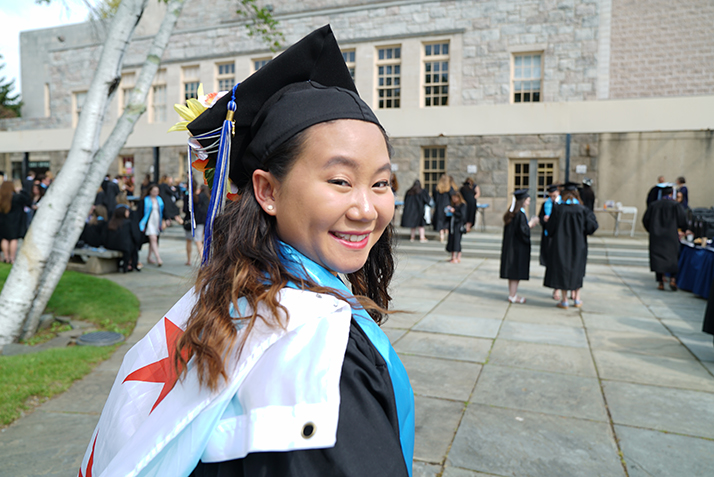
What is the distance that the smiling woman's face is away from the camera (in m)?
1.18

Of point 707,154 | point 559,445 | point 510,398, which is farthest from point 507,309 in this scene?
point 707,154

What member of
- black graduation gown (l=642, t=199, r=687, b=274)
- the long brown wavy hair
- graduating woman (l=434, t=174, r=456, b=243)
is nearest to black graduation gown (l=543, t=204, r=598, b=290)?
black graduation gown (l=642, t=199, r=687, b=274)

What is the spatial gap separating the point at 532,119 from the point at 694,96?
15.9 feet

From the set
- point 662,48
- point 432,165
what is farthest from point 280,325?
point 662,48

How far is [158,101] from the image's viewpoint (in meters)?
23.6

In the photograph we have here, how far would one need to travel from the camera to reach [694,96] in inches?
626

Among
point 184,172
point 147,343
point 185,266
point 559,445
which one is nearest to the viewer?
point 147,343

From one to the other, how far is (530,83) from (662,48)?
203 inches

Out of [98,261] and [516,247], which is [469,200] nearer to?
[516,247]

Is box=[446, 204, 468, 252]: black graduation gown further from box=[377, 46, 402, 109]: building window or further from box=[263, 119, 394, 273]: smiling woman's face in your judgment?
box=[263, 119, 394, 273]: smiling woman's face

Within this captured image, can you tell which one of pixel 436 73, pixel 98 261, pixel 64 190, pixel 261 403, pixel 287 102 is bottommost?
pixel 98 261

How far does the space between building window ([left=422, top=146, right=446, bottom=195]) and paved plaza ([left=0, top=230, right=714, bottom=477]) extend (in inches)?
437

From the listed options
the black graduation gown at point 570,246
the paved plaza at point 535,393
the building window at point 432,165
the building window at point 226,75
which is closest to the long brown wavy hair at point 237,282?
the paved plaza at point 535,393

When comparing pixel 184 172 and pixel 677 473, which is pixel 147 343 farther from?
Answer: pixel 184 172
